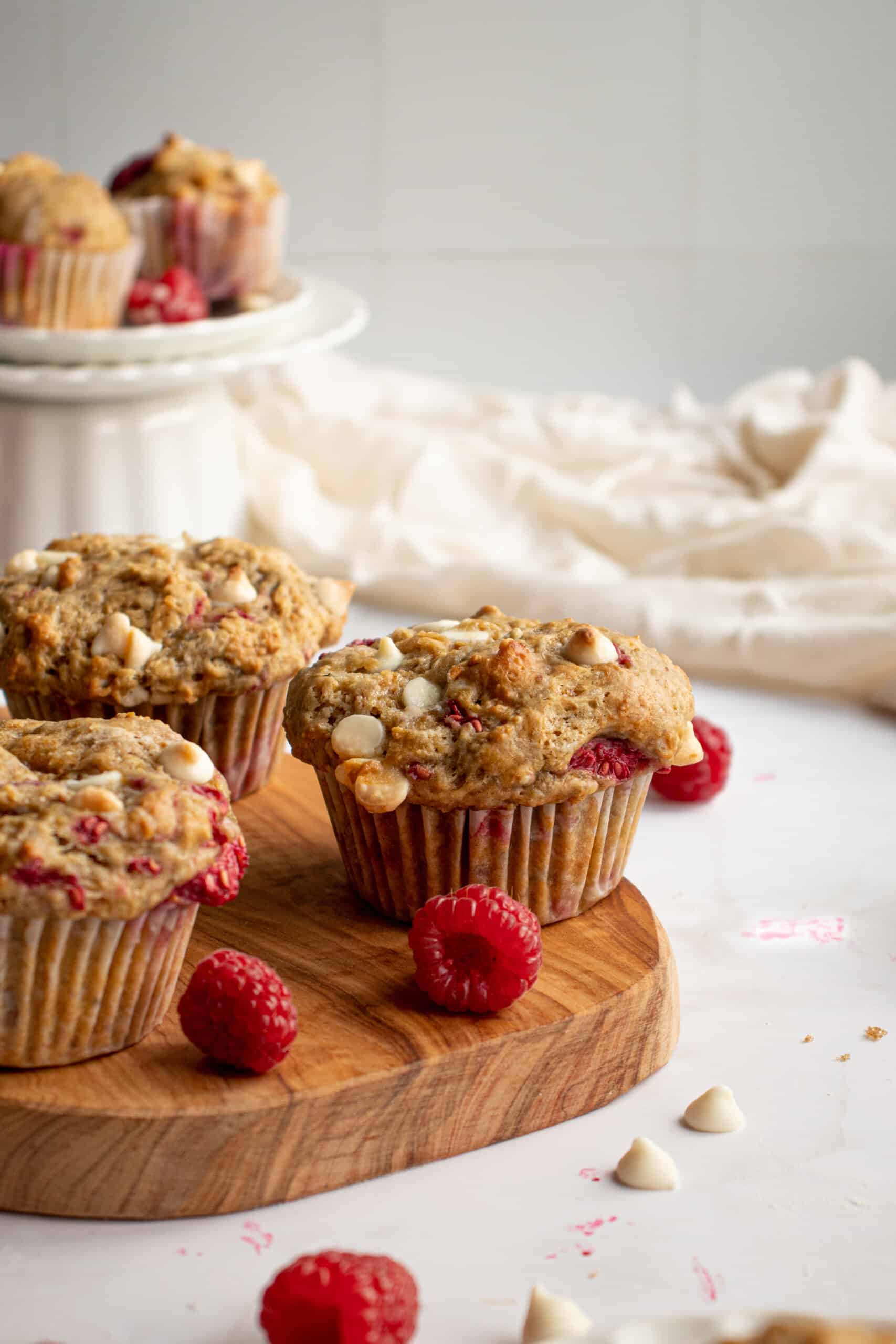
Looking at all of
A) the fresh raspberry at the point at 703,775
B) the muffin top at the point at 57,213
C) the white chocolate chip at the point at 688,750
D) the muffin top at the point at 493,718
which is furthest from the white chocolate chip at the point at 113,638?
the muffin top at the point at 57,213

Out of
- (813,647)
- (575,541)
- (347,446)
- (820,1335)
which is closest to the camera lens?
(820,1335)

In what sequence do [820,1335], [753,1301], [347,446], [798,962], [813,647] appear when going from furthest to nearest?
1. [347,446]
2. [813,647]
3. [798,962]
4. [753,1301]
5. [820,1335]

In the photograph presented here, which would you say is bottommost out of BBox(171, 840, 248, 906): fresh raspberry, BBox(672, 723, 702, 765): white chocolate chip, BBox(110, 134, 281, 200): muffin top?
BBox(171, 840, 248, 906): fresh raspberry

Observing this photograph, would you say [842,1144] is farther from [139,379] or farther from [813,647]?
[139,379]

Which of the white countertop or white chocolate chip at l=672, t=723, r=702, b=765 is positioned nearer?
the white countertop

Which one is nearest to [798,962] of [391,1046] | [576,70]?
[391,1046]

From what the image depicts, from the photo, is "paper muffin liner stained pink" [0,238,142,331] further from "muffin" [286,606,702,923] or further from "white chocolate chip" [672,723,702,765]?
"white chocolate chip" [672,723,702,765]

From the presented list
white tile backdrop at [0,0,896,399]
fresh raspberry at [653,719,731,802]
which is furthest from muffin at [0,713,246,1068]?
white tile backdrop at [0,0,896,399]
